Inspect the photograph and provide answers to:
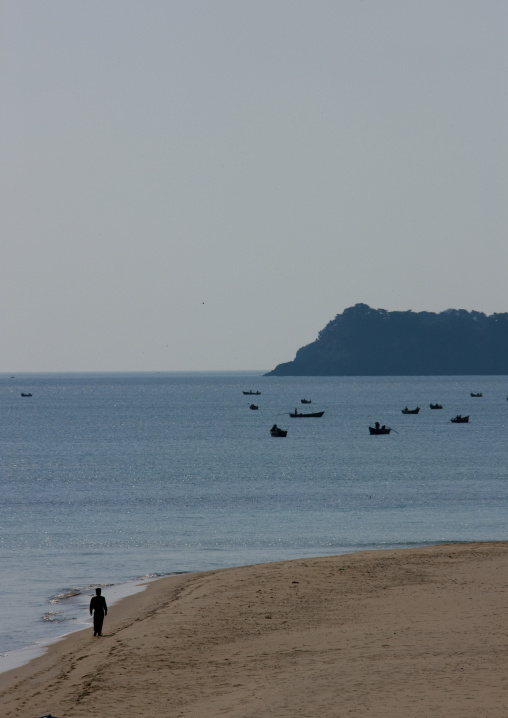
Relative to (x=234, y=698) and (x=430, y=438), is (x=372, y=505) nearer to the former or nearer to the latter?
(x=234, y=698)

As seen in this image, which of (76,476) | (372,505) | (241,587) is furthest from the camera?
(76,476)

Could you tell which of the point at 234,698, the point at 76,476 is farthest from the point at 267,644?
the point at 76,476

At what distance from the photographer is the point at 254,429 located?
130750 mm

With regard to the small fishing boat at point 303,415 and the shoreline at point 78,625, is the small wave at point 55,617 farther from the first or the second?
the small fishing boat at point 303,415

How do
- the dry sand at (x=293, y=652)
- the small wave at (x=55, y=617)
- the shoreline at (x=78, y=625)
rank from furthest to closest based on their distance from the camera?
the small wave at (x=55, y=617)
the shoreline at (x=78, y=625)
the dry sand at (x=293, y=652)

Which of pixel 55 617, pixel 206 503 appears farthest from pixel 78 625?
pixel 206 503

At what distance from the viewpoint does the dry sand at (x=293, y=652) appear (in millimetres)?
16453

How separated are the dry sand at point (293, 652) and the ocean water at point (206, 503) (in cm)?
299

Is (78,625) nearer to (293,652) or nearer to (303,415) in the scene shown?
(293,652)

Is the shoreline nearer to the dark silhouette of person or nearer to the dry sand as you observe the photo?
the dry sand

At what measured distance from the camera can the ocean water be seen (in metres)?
35.7

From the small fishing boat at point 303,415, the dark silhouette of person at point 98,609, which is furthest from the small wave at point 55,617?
the small fishing boat at point 303,415

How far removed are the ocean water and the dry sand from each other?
9.82 ft

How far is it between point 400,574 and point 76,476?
4672 cm
